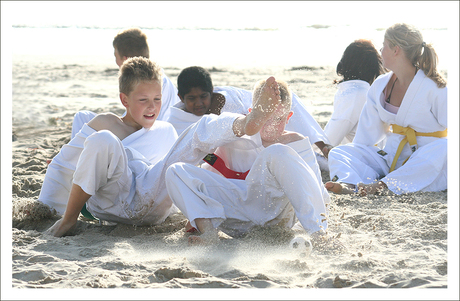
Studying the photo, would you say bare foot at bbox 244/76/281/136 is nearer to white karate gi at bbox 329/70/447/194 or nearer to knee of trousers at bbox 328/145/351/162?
white karate gi at bbox 329/70/447/194

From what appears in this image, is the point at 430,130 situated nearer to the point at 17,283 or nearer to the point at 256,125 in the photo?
the point at 256,125

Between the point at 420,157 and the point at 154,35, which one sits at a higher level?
the point at 154,35

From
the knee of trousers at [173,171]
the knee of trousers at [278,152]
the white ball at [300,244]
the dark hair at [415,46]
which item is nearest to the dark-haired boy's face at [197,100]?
the dark hair at [415,46]

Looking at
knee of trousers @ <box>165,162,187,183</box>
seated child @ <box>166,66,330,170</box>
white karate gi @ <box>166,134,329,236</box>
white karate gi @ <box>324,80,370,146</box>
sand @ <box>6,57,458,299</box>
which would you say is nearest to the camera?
sand @ <box>6,57,458,299</box>

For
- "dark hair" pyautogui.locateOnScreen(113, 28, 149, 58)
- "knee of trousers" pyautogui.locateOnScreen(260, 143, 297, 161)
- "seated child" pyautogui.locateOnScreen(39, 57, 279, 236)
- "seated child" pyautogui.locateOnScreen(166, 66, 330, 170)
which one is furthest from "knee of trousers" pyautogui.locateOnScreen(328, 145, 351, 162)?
"dark hair" pyautogui.locateOnScreen(113, 28, 149, 58)

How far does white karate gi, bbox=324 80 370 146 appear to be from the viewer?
185 inches

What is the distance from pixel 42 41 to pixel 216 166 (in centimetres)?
1415

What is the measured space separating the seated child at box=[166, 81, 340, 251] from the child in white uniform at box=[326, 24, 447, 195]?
47.0 inches

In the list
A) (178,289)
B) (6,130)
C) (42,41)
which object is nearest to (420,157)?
(178,289)

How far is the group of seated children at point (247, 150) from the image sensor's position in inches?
98.6

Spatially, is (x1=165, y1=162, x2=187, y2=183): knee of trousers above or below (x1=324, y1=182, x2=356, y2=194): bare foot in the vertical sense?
above

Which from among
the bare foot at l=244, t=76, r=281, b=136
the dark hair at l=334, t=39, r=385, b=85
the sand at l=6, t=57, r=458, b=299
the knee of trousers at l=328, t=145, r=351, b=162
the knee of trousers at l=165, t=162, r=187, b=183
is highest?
the dark hair at l=334, t=39, r=385, b=85

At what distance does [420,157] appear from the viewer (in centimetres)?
388

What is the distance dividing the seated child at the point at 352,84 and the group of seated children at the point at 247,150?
10 millimetres
